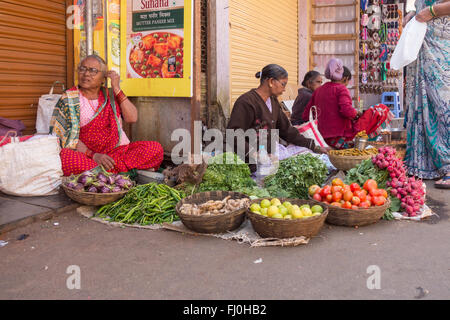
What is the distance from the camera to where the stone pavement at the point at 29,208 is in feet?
11.9

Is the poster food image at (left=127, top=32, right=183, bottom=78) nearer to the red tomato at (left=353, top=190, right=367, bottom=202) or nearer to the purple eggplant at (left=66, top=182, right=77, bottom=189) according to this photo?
the purple eggplant at (left=66, top=182, right=77, bottom=189)

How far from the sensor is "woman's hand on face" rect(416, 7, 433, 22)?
5.14 m

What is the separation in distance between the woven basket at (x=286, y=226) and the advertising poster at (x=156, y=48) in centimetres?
228

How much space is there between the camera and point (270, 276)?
106 inches

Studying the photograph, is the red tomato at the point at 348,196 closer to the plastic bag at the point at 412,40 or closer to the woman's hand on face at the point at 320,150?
the woman's hand on face at the point at 320,150

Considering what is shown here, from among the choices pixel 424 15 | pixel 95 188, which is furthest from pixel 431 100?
pixel 95 188

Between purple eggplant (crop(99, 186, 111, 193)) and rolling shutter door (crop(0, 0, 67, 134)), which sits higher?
rolling shutter door (crop(0, 0, 67, 134))

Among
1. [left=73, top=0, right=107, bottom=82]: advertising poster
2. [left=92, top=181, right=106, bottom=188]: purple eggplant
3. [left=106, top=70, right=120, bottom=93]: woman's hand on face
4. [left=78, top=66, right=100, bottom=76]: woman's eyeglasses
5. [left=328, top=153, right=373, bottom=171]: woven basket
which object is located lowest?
[left=92, top=181, right=106, bottom=188]: purple eggplant

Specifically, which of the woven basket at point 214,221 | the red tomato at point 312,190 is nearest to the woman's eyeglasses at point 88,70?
the woven basket at point 214,221

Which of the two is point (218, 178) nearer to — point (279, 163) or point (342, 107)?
Result: point (279, 163)

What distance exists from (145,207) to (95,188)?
55cm

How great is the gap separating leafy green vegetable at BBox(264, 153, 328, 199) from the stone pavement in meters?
2.10

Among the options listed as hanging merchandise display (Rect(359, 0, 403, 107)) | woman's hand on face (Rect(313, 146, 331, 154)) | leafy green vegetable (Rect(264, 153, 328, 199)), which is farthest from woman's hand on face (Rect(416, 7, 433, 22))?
hanging merchandise display (Rect(359, 0, 403, 107))
